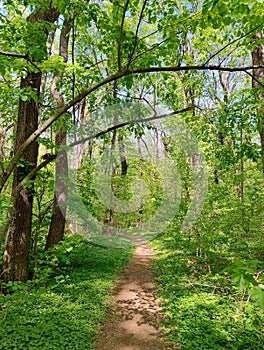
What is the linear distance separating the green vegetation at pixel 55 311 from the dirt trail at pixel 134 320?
0.74ft

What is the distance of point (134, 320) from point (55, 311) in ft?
5.09

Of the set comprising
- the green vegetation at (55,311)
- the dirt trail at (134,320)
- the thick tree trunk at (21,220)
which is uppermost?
the thick tree trunk at (21,220)

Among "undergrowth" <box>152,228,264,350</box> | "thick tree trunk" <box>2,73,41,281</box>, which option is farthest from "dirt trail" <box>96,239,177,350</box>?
"thick tree trunk" <box>2,73,41,281</box>

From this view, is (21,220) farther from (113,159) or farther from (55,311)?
(113,159)

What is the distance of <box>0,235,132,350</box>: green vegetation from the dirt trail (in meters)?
0.22

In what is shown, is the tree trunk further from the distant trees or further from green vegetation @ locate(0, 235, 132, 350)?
green vegetation @ locate(0, 235, 132, 350)

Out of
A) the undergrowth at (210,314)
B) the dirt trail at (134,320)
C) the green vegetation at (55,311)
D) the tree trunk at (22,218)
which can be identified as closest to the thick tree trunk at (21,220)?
the tree trunk at (22,218)

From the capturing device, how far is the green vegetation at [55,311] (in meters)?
3.87

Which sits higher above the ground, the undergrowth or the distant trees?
the distant trees

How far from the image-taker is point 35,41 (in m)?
3.08

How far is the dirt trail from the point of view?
4.22 metres

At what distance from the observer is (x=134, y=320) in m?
5.04

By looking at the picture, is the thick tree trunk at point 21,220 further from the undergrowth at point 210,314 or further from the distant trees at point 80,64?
the undergrowth at point 210,314

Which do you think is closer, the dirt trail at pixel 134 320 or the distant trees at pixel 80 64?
→ the distant trees at pixel 80 64
